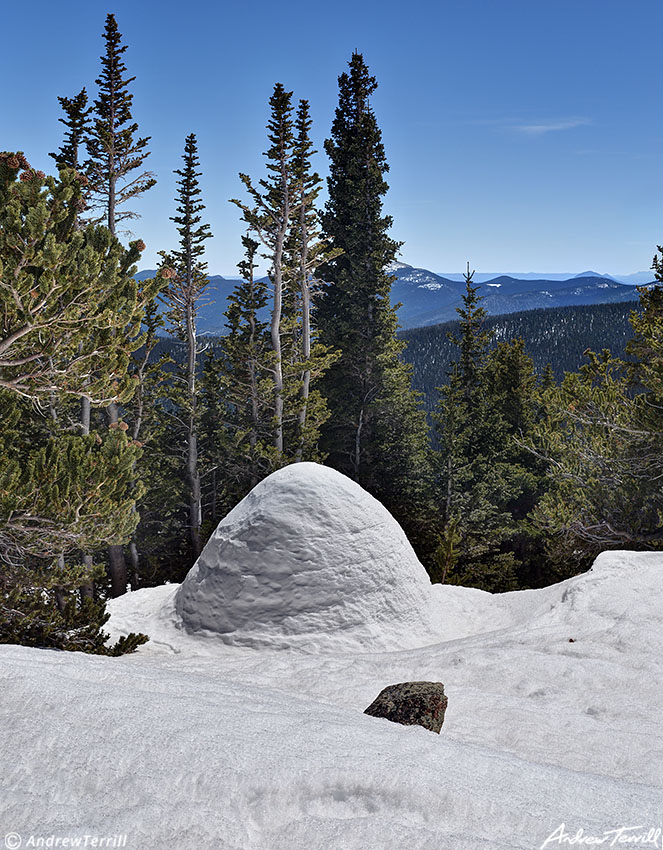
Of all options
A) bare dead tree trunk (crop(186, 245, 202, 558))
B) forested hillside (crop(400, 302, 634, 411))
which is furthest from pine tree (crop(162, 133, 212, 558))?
forested hillside (crop(400, 302, 634, 411))

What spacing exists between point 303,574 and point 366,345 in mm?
18274

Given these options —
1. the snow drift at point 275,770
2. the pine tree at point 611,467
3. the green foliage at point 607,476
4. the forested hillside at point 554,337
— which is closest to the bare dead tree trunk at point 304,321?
the pine tree at point 611,467

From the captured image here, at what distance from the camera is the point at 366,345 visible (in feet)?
86.7

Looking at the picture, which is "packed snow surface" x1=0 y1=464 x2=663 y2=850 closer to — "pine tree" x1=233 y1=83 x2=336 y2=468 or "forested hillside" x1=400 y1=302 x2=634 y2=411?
"pine tree" x1=233 y1=83 x2=336 y2=468

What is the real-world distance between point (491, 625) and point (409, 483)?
16.6 m

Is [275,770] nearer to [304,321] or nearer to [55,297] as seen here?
[55,297]

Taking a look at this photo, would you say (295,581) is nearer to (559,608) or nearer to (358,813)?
(559,608)

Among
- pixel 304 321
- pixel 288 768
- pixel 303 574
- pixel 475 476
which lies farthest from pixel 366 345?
pixel 288 768

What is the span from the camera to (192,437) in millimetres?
25469

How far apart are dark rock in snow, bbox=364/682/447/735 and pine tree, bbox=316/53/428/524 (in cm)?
2012

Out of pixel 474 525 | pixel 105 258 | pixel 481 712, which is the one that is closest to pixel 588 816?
pixel 481 712

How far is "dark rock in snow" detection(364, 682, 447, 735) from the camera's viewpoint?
5130 mm

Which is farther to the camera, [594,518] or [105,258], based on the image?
[594,518]

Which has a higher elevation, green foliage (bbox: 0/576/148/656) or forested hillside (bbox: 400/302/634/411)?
forested hillside (bbox: 400/302/634/411)
